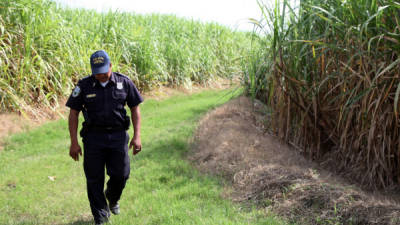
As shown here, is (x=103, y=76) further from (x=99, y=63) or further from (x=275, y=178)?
(x=275, y=178)

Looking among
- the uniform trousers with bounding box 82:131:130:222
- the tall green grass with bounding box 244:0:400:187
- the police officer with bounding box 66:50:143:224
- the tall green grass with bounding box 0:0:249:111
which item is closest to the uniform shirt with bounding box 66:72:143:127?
the police officer with bounding box 66:50:143:224

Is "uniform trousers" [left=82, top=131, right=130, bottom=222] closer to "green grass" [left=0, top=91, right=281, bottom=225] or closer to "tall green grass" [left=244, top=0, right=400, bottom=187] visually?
"green grass" [left=0, top=91, right=281, bottom=225]

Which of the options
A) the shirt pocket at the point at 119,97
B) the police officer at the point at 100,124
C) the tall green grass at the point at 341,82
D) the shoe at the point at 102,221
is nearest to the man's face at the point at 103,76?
the police officer at the point at 100,124

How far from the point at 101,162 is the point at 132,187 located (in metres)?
1.41

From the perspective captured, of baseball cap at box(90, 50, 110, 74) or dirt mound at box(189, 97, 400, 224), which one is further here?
dirt mound at box(189, 97, 400, 224)

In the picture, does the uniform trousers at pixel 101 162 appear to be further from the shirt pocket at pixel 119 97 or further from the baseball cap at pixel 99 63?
the baseball cap at pixel 99 63

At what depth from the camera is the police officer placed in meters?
3.88

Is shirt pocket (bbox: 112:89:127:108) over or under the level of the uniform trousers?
over

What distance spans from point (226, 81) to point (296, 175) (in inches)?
523

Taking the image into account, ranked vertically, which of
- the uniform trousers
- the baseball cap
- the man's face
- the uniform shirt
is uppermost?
the baseball cap

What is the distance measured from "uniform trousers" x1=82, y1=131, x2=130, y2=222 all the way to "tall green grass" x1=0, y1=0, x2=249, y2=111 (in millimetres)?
3179

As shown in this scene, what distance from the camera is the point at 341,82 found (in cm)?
Result: 527

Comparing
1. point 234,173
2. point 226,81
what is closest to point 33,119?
point 234,173

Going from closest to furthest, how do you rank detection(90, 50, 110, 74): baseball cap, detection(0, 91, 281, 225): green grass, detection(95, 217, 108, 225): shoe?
detection(90, 50, 110, 74): baseball cap, detection(95, 217, 108, 225): shoe, detection(0, 91, 281, 225): green grass
